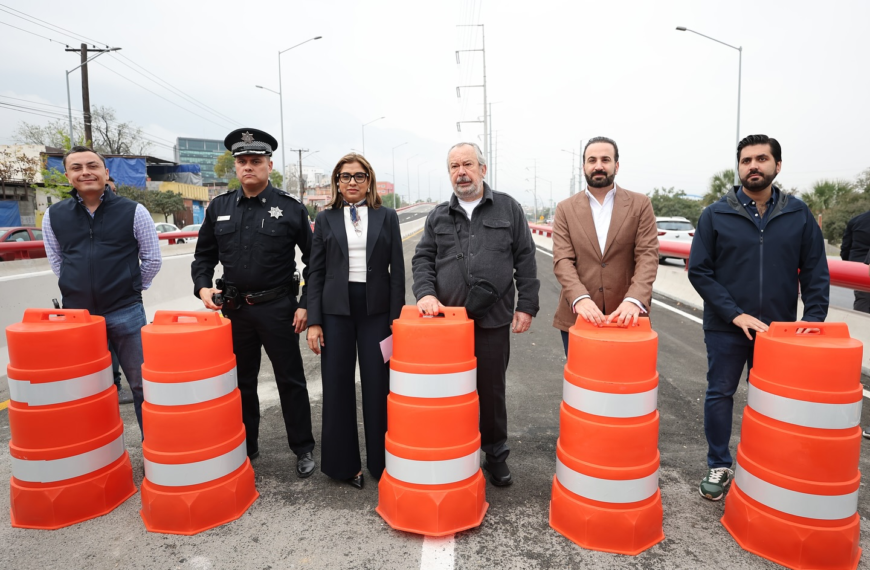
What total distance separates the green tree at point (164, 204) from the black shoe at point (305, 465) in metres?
47.3

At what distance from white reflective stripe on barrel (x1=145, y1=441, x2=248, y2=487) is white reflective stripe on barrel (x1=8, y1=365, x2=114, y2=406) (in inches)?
23.3

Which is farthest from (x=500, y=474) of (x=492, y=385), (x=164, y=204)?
(x=164, y=204)

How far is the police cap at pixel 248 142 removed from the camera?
3.65 m

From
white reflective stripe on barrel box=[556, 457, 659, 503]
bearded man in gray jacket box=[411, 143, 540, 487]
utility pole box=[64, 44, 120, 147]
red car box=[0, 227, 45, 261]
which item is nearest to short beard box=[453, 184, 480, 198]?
bearded man in gray jacket box=[411, 143, 540, 487]

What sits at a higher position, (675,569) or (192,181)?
(192,181)

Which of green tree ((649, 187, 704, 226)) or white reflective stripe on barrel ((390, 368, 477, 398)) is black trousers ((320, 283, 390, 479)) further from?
green tree ((649, 187, 704, 226))

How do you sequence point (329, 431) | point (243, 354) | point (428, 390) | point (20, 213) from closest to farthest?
point (428, 390) < point (329, 431) < point (243, 354) < point (20, 213)

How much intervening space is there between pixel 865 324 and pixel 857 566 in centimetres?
441

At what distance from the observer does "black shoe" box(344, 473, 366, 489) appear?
357 cm

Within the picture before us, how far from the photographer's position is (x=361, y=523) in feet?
10.3

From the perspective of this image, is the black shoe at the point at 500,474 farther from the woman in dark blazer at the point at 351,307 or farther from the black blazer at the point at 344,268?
the black blazer at the point at 344,268

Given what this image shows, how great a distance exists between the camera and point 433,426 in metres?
2.94

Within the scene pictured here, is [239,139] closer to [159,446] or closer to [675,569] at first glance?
[159,446]

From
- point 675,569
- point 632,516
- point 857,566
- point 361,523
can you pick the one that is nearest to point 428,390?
point 361,523
